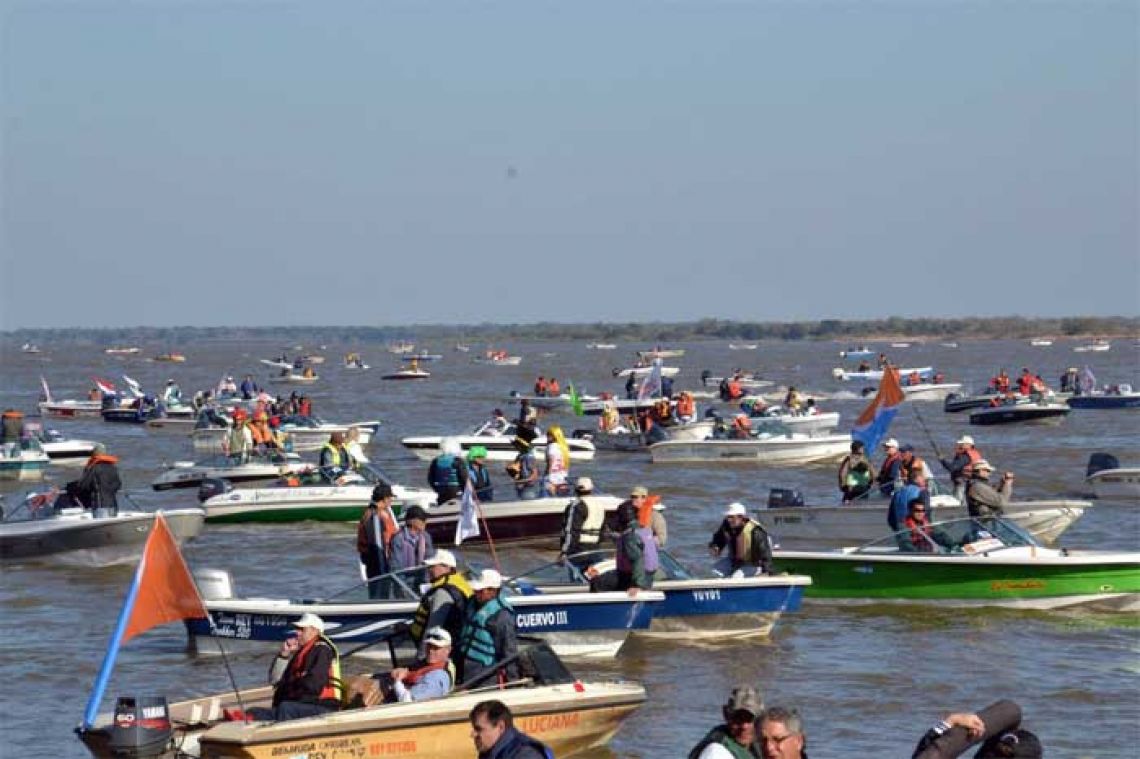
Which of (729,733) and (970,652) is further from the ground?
(729,733)

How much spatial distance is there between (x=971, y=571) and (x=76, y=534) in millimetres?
11752

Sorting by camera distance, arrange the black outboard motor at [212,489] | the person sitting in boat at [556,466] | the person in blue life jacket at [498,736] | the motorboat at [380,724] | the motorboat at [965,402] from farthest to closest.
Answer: the motorboat at [965,402], the black outboard motor at [212,489], the person sitting in boat at [556,466], the motorboat at [380,724], the person in blue life jacket at [498,736]

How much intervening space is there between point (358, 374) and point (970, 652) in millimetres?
113247

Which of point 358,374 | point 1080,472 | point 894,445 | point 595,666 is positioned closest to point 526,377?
point 358,374

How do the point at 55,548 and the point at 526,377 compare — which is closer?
the point at 55,548

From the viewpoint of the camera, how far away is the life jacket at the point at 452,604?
13750 mm

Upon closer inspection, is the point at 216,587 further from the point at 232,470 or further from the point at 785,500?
the point at 232,470

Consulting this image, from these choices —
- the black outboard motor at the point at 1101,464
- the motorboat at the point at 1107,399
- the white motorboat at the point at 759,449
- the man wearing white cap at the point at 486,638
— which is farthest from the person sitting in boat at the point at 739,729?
the motorboat at the point at 1107,399

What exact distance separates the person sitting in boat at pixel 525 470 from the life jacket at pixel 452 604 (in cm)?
1167

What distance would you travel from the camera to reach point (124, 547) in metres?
24.9

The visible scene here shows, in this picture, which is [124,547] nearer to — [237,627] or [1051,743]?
[237,627]

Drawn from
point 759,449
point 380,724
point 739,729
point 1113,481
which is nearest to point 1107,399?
point 759,449

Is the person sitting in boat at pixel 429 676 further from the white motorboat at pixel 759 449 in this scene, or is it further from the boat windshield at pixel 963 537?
the white motorboat at pixel 759 449

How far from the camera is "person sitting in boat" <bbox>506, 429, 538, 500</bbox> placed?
2581 cm
